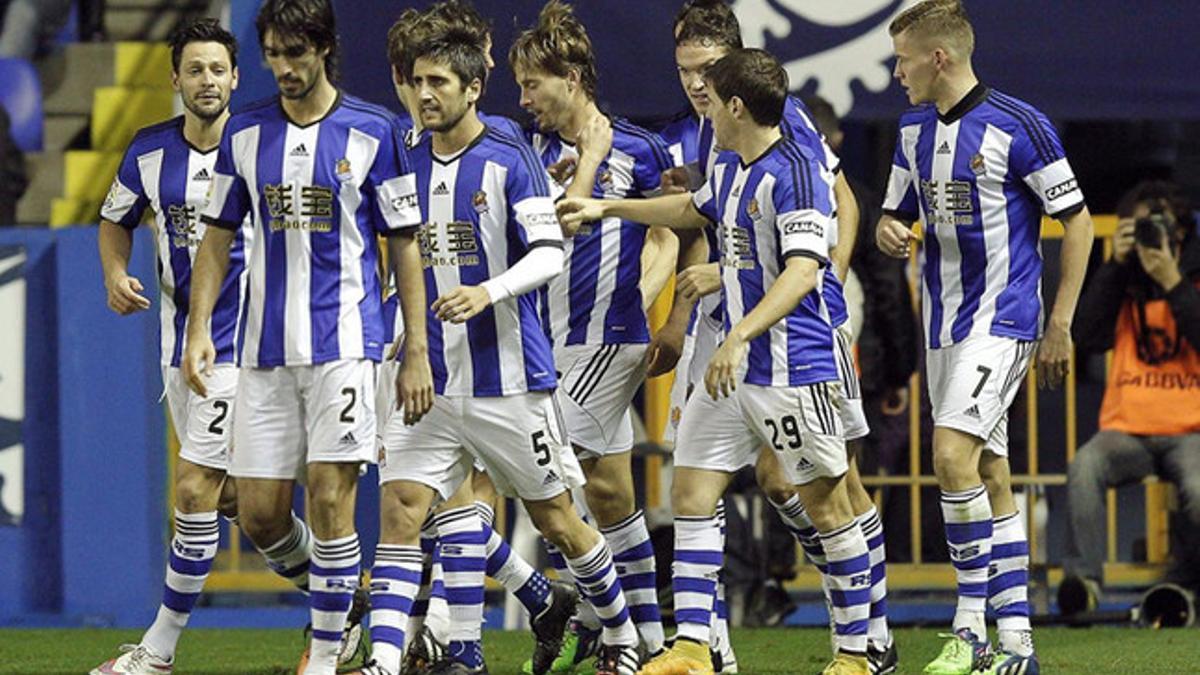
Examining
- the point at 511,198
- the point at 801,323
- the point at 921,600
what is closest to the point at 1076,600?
the point at 921,600

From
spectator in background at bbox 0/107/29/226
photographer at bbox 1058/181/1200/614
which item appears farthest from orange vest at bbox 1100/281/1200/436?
spectator in background at bbox 0/107/29/226

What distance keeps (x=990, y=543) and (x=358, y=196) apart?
2.26 meters

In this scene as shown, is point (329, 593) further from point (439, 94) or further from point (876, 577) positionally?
point (876, 577)

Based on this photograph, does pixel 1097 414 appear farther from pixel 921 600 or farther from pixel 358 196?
pixel 358 196

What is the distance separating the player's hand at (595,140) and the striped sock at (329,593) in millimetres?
1603

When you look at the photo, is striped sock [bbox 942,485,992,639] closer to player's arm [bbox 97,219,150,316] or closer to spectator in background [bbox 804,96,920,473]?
player's arm [bbox 97,219,150,316]

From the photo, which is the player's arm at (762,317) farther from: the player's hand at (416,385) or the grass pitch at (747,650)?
the grass pitch at (747,650)

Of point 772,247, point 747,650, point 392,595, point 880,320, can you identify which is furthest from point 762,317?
point 880,320

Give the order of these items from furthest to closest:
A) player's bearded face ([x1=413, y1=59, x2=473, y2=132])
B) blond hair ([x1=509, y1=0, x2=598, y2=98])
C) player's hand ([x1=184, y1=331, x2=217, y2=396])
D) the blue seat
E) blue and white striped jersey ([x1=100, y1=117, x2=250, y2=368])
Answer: the blue seat → blue and white striped jersey ([x1=100, y1=117, x2=250, y2=368]) → blond hair ([x1=509, y1=0, x2=598, y2=98]) → player's bearded face ([x1=413, y1=59, x2=473, y2=132]) → player's hand ([x1=184, y1=331, x2=217, y2=396])

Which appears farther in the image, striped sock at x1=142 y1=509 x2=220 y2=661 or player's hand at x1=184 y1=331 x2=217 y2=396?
striped sock at x1=142 y1=509 x2=220 y2=661

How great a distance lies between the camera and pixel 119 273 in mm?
8172

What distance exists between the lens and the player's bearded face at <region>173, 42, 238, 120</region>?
26.8 feet

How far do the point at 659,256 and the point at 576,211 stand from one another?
1050 mm

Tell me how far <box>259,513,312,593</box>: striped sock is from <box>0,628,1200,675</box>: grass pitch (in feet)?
1.43
